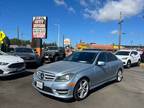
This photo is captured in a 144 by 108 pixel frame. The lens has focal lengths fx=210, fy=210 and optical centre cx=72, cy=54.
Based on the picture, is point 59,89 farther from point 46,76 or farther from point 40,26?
point 40,26

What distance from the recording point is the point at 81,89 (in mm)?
6848

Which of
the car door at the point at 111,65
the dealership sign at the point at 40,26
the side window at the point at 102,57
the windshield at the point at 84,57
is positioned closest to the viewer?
the windshield at the point at 84,57

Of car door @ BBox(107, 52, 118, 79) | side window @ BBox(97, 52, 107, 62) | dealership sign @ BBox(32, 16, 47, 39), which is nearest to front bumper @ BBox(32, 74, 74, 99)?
side window @ BBox(97, 52, 107, 62)

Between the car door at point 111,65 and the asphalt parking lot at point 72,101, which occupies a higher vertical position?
the car door at point 111,65

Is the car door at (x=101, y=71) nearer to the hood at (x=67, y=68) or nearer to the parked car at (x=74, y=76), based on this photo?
the parked car at (x=74, y=76)

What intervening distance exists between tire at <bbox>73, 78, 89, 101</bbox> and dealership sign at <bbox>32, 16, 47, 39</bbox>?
14.9m

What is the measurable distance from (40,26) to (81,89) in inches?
611

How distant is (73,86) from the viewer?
644cm

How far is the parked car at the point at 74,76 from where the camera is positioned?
6.38 metres

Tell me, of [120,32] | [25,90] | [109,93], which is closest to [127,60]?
[109,93]

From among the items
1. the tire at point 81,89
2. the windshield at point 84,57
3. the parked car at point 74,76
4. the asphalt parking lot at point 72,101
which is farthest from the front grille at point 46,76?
the windshield at point 84,57

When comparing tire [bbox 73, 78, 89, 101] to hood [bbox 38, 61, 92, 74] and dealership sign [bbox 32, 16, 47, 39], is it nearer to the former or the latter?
hood [bbox 38, 61, 92, 74]

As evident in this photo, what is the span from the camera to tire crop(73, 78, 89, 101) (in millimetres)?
6625

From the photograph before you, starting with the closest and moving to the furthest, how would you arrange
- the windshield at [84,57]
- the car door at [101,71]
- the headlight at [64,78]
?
the headlight at [64,78], the car door at [101,71], the windshield at [84,57]
